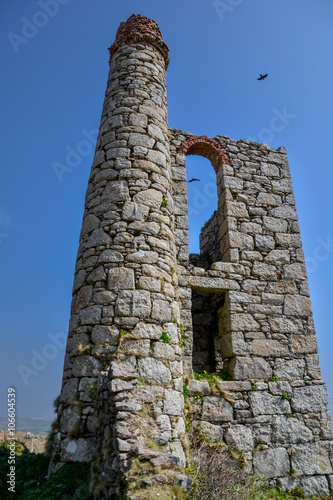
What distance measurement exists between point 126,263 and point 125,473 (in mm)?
2563

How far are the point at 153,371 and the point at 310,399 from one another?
3.21 m

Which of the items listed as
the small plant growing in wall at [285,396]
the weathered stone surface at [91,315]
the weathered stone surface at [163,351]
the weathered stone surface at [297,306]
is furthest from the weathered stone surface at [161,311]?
the weathered stone surface at [297,306]

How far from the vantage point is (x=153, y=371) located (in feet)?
14.8

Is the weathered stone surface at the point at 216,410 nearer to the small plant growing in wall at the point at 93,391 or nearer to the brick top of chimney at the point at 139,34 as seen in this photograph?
the small plant growing in wall at the point at 93,391

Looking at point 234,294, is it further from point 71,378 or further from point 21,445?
point 21,445

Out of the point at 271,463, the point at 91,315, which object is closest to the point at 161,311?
the point at 91,315

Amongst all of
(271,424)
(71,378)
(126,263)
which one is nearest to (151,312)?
(126,263)

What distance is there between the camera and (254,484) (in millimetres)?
5051

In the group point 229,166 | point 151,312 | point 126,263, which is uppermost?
point 229,166

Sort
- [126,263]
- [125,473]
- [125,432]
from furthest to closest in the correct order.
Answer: [126,263] → [125,432] → [125,473]

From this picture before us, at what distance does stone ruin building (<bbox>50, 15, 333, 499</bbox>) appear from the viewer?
4176 millimetres

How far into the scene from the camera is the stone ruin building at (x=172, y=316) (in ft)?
13.7

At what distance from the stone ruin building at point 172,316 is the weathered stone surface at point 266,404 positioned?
2 cm

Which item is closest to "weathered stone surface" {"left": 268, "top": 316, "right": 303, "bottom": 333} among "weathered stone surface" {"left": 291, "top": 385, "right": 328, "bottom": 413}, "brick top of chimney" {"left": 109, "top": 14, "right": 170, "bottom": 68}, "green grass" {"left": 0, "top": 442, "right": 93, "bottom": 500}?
"weathered stone surface" {"left": 291, "top": 385, "right": 328, "bottom": 413}
